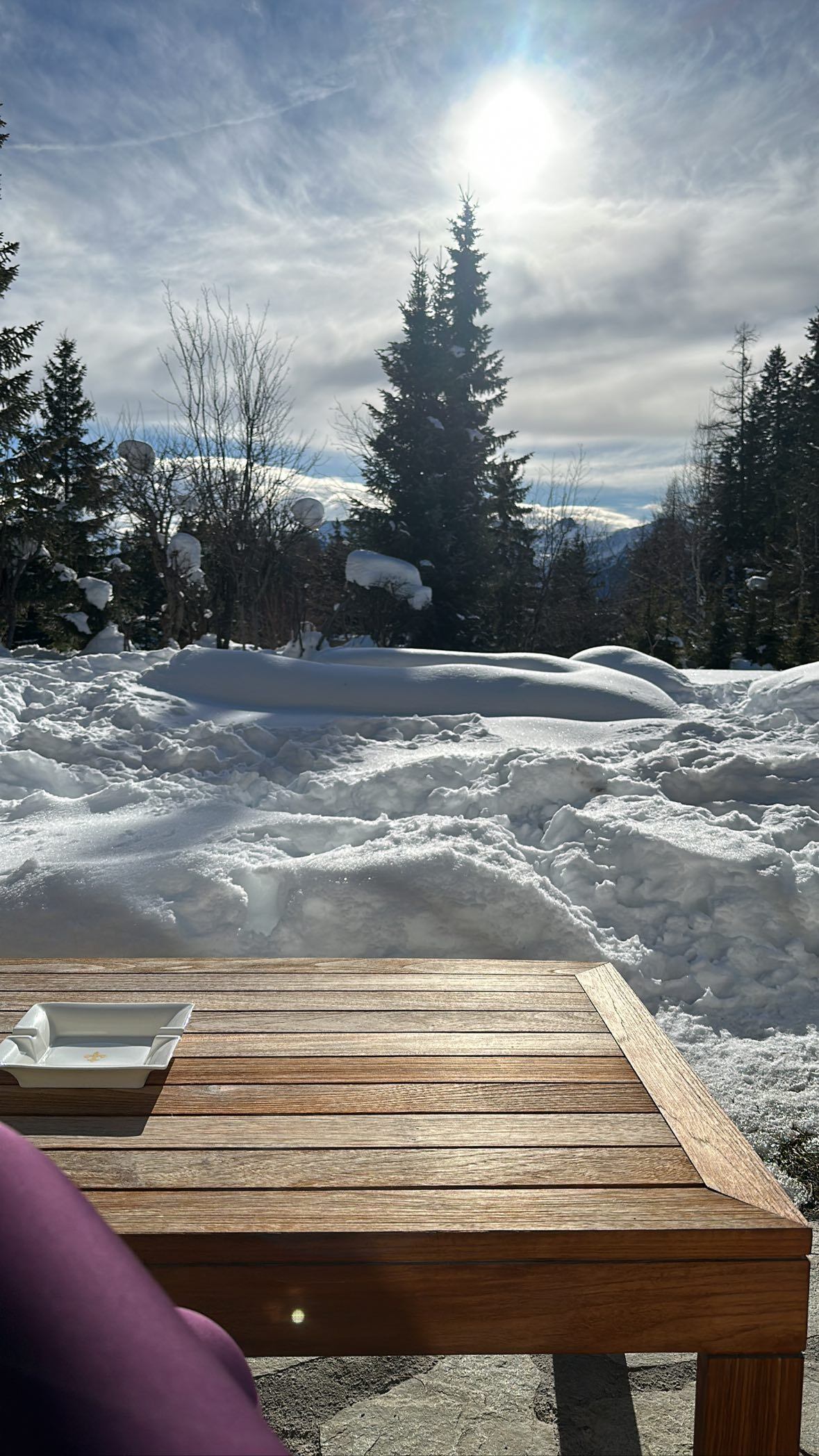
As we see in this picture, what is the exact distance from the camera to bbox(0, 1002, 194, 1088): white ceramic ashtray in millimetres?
1416

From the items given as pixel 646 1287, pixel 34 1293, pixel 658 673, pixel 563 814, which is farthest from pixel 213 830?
pixel 658 673

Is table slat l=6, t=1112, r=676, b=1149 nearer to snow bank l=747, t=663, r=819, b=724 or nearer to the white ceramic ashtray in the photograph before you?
the white ceramic ashtray

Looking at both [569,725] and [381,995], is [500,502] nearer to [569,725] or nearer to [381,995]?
[569,725]

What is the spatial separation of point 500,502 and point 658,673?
1256 cm

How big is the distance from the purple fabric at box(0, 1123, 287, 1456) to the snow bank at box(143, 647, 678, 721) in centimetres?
534

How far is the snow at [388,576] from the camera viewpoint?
1395cm

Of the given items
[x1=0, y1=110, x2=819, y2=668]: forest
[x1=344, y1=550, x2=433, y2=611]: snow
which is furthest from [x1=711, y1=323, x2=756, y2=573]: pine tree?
[x1=344, y1=550, x2=433, y2=611]: snow

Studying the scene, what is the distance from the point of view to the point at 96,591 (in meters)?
15.5

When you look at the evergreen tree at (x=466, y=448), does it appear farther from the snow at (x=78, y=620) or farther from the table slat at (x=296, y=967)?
the table slat at (x=296, y=967)

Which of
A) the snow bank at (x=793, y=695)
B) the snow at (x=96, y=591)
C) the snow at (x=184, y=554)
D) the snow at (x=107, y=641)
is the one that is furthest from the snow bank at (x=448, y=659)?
the snow at (x=96, y=591)

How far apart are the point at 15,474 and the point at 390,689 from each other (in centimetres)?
1069

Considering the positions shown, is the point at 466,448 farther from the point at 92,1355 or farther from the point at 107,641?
the point at 92,1355

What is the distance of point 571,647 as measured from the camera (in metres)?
21.1

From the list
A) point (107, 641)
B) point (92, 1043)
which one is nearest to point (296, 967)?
point (92, 1043)
